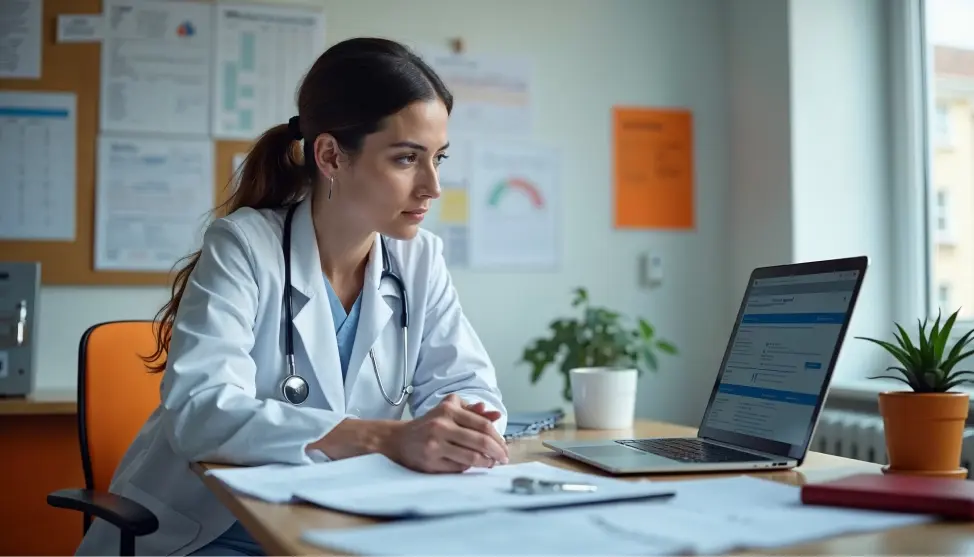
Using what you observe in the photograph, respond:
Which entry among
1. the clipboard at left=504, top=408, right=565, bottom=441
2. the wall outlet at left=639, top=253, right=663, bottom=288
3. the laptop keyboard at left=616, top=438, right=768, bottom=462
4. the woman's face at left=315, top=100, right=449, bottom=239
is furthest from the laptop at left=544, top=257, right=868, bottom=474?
the wall outlet at left=639, top=253, right=663, bottom=288

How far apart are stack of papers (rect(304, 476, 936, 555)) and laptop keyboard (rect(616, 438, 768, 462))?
0.76 feet

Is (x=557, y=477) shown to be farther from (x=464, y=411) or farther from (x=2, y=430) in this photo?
(x=2, y=430)

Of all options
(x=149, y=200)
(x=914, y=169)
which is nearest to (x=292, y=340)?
(x=149, y=200)

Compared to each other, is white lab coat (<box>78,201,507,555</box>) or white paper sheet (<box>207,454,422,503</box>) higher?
Answer: white lab coat (<box>78,201,507,555</box>)

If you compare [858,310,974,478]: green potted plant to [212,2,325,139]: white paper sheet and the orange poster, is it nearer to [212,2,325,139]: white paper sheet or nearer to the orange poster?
the orange poster

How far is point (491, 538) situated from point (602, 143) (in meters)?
2.23

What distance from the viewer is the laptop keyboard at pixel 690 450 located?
3.68ft

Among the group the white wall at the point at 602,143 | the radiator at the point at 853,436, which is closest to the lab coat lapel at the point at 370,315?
the white wall at the point at 602,143

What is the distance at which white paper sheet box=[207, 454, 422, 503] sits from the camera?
3.07ft

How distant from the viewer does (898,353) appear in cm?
110

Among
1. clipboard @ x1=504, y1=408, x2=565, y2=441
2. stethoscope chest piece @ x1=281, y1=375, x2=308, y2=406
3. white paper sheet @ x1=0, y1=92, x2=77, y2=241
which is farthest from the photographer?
white paper sheet @ x1=0, y1=92, x2=77, y2=241

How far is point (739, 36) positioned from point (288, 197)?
1783mm

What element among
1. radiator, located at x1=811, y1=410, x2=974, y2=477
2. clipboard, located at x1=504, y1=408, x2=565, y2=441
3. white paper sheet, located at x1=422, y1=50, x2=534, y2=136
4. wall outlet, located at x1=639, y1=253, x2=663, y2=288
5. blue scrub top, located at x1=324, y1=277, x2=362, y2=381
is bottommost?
radiator, located at x1=811, y1=410, x2=974, y2=477

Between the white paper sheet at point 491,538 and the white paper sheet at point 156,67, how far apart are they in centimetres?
196
